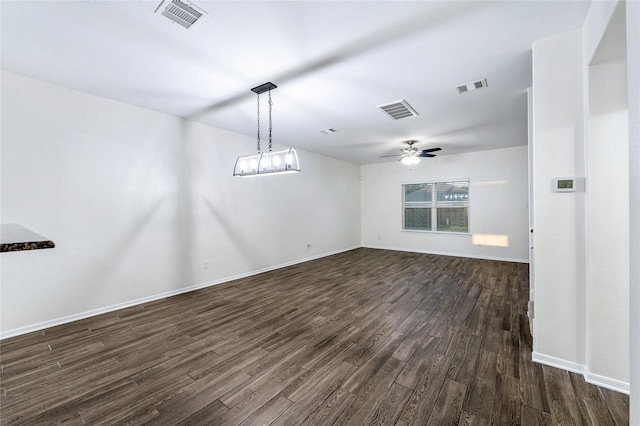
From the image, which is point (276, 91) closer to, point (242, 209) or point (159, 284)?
point (242, 209)

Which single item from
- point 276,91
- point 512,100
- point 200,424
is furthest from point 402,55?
point 200,424

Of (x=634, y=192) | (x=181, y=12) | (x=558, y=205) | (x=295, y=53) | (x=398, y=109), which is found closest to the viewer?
(x=634, y=192)

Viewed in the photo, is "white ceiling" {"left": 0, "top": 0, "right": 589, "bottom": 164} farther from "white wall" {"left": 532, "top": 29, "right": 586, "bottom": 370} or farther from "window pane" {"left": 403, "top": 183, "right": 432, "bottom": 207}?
"window pane" {"left": 403, "top": 183, "right": 432, "bottom": 207}

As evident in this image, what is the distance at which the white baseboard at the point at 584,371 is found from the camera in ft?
6.38

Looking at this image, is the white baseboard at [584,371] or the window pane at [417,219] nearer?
the white baseboard at [584,371]

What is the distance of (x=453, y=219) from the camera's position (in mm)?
7293

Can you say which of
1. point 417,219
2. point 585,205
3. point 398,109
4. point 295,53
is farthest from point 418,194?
point 295,53

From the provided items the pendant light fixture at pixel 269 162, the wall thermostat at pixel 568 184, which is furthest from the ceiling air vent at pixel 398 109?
the wall thermostat at pixel 568 184

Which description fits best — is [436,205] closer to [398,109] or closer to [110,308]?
[398,109]

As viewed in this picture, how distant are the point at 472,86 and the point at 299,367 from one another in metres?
3.58

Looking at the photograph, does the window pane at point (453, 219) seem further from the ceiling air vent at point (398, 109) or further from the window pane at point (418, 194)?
the ceiling air vent at point (398, 109)

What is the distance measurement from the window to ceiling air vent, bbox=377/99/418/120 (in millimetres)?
3949

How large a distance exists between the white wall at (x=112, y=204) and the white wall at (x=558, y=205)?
4.47 metres

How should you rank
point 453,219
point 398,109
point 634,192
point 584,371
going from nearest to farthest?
1. point 634,192
2. point 584,371
3. point 398,109
4. point 453,219
